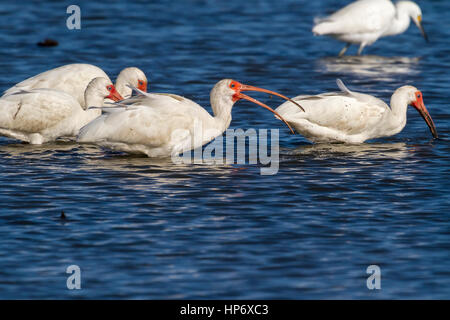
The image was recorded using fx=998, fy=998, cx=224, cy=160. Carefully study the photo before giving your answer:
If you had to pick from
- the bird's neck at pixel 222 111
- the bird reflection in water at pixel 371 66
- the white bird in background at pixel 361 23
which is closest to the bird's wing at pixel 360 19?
the white bird in background at pixel 361 23

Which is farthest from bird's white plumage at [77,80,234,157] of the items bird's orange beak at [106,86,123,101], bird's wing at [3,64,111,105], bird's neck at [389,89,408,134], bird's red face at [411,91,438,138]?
bird's red face at [411,91,438,138]

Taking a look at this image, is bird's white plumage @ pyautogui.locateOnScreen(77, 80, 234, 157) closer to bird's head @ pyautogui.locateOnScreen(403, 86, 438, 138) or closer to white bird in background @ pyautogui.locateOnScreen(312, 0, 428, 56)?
bird's head @ pyautogui.locateOnScreen(403, 86, 438, 138)

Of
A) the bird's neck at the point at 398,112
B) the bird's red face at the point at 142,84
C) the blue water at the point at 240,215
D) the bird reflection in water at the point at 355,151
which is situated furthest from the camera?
the bird's red face at the point at 142,84

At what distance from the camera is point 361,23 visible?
19047 millimetres

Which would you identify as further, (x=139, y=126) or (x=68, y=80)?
(x=68, y=80)

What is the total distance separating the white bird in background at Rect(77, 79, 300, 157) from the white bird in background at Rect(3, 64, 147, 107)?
1674 millimetres

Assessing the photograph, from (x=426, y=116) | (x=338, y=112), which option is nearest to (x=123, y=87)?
(x=338, y=112)

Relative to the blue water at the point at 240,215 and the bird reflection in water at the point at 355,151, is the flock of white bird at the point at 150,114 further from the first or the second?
the blue water at the point at 240,215

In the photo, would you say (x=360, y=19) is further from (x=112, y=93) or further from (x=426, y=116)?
(x=112, y=93)

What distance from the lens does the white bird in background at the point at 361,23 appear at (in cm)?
1897

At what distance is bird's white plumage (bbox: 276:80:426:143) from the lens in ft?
40.1

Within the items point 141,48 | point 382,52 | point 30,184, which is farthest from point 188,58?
point 30,184

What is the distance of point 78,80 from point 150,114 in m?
2.58
